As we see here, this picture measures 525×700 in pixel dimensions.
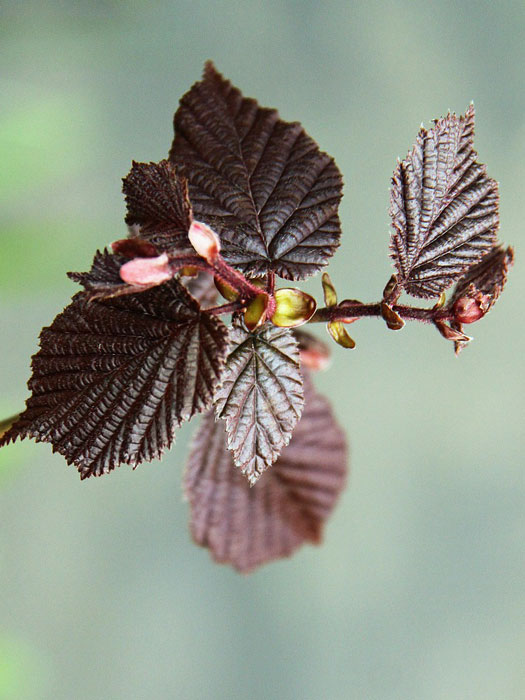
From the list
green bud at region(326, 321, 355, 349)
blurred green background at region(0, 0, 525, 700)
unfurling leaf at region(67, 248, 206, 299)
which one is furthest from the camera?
blurred green background at region(0, 0, 525, 700)

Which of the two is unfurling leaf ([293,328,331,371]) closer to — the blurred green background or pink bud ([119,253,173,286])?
pink bud ([119,253,173,286])

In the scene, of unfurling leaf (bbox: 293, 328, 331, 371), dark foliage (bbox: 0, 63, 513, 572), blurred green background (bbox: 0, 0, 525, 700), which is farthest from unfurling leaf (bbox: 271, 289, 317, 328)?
blurred green background (bbox: 0, 0, 525, 700)

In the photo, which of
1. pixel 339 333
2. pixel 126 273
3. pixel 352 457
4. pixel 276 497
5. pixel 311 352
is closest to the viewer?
pixel 126 273

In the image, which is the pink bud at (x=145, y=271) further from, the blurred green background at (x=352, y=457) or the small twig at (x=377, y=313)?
the blurred green background at (x=352, y=457)

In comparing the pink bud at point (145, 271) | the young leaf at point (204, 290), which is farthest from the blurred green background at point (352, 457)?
the pink bud at point (145, 271)

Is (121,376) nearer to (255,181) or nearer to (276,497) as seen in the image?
(255,181)

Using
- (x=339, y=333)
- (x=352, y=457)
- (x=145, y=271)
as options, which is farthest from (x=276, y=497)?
(x=352, y=457)

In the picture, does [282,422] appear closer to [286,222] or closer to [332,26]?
[286,222]
